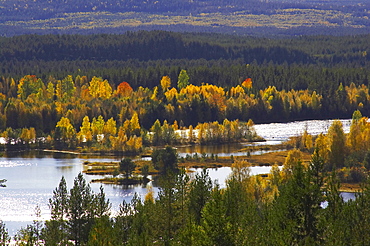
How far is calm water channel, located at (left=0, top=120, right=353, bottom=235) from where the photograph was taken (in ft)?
330

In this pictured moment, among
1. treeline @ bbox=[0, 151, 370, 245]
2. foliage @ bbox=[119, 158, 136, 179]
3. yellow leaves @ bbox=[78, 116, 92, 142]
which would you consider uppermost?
yellow leaves @ bbox=[78, 116, 92, 142]

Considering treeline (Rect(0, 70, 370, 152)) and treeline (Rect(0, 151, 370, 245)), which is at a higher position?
treeline (Rect(0, 70, 370, 152))

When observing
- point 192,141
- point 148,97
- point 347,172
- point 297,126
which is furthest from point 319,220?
point 148,97

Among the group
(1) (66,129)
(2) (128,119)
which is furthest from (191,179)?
(2) (128,119)

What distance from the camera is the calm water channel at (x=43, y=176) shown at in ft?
330

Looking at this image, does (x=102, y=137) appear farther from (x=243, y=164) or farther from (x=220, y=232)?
(x=220, y=232)

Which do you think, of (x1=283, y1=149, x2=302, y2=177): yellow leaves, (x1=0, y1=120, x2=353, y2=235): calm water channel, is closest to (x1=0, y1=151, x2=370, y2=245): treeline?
(x1=0, y1=120, x2=353, y2=235): calm water channel

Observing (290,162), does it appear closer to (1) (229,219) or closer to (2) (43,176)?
(2) (43,176)

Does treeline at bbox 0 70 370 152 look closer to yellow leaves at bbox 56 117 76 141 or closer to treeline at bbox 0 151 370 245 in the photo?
yellow leaves at bbox 56 117 76 141

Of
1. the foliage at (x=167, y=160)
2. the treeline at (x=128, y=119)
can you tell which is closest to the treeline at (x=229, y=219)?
the foliage at (x=167, y=160)

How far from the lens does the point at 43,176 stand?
125 m

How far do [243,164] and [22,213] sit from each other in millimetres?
25786

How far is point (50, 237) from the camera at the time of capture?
70000mm

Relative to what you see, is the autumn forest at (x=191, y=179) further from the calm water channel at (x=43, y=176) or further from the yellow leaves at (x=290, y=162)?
the calm water channel at (x=43, y=176)
